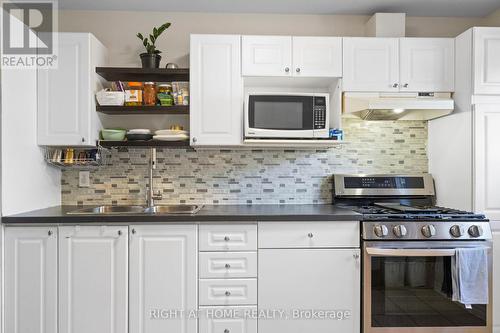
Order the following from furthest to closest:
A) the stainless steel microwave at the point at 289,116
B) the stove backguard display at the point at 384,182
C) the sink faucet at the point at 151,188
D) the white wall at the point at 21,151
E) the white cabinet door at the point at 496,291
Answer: the stove backguard display at the point at 384,182 → the sink faucet at the point at 151,188 → the stainless steel microwave at the point at 289,116 → the white cabinet door at the point at 496,291 → the white wall at the point at 21,151

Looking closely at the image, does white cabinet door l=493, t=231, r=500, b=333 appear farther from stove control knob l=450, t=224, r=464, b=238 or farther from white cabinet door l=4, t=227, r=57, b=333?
white cabinet door l=4, t=227, r=57, b=333

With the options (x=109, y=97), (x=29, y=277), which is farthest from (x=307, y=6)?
(x=29, y=277)

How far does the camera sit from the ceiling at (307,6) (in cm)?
256

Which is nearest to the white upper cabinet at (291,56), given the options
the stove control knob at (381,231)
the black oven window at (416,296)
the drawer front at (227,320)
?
the stove control knob at (381,231)

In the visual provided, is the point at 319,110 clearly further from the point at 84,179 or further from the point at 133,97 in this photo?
the point at 84,179

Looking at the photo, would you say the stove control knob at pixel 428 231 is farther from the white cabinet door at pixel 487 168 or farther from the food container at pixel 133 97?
the food container at pixel 133 97

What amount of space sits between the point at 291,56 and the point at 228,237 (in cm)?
132

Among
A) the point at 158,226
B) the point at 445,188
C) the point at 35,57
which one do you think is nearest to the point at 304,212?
the point at 158,226

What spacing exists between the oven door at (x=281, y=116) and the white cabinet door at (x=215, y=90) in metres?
0.13

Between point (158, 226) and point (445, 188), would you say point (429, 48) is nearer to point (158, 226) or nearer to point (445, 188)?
point (445, 188)

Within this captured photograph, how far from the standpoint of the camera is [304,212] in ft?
7.40

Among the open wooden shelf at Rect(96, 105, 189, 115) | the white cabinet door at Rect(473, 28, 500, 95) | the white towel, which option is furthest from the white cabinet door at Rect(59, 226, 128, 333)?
the white cabinet door at Rect(473, 28, 500, 95)

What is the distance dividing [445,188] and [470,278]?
723 mm

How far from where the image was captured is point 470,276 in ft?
6.85
